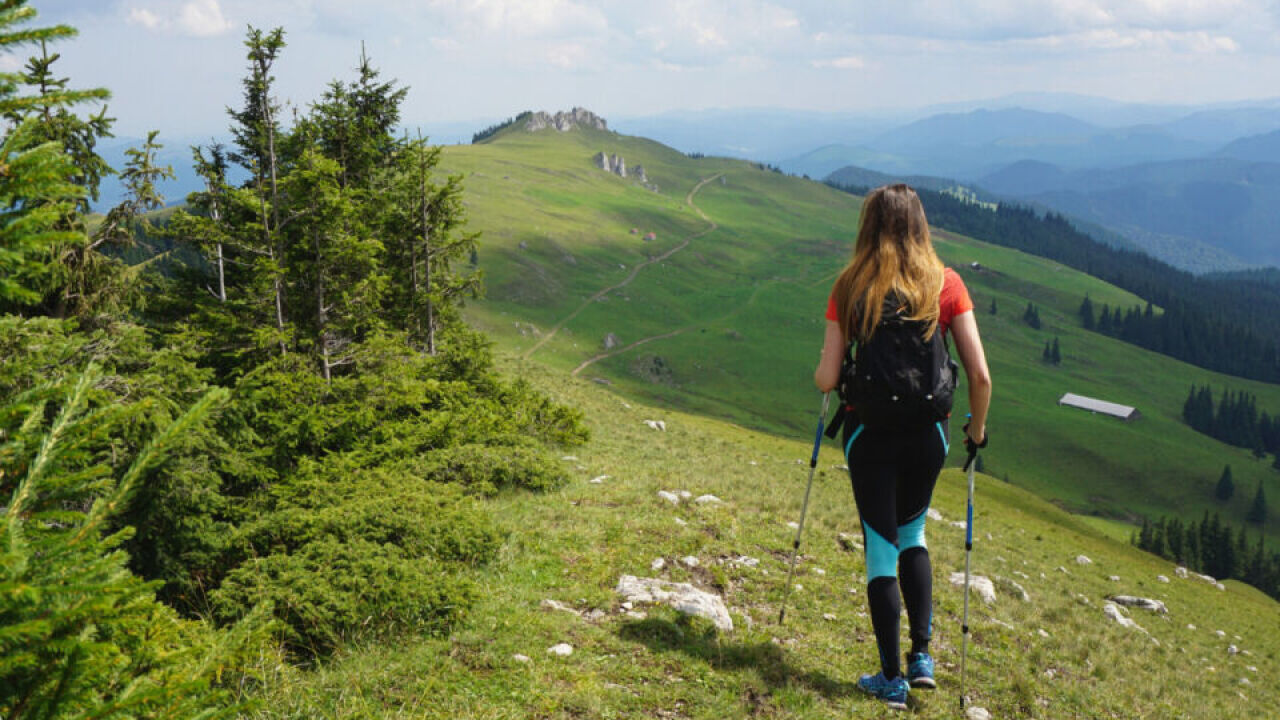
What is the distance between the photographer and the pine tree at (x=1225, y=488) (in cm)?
13875

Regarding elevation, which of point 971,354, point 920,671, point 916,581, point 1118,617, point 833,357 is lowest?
point 1118,617

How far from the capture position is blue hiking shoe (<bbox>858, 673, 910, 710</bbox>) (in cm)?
748

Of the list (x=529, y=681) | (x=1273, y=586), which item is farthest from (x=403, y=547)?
(x=1273, y=586)

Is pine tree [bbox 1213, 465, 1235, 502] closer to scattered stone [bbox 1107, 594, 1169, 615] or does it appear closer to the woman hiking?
scattered stone [bbox 1107, 594, 1169, 615]

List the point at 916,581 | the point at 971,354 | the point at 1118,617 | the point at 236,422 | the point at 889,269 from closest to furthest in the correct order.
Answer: the point at 889,269
the point at 971,354
the point at 916,581
the point at 236,422
the point at 1118,617

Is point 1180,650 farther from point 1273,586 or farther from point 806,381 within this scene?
point 806,381

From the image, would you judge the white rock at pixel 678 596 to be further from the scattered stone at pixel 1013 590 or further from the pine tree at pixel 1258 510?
the pine tree at pixel 1258 510

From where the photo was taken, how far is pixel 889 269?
6625mm

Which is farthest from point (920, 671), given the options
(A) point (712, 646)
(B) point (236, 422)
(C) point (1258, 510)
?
(C) point (1258, 510)

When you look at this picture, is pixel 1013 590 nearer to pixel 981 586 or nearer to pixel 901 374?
pixel 981 586

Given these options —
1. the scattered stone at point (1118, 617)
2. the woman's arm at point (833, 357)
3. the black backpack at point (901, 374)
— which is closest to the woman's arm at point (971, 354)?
the black backpack at point (901, 374)

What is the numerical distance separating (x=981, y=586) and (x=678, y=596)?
9.15 meters

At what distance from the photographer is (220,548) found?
487 inches

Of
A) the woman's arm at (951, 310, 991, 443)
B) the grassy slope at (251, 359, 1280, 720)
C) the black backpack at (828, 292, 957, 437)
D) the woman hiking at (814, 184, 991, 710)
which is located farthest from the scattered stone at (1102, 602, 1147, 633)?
the black backpack at (828, 292, 957, 437)
